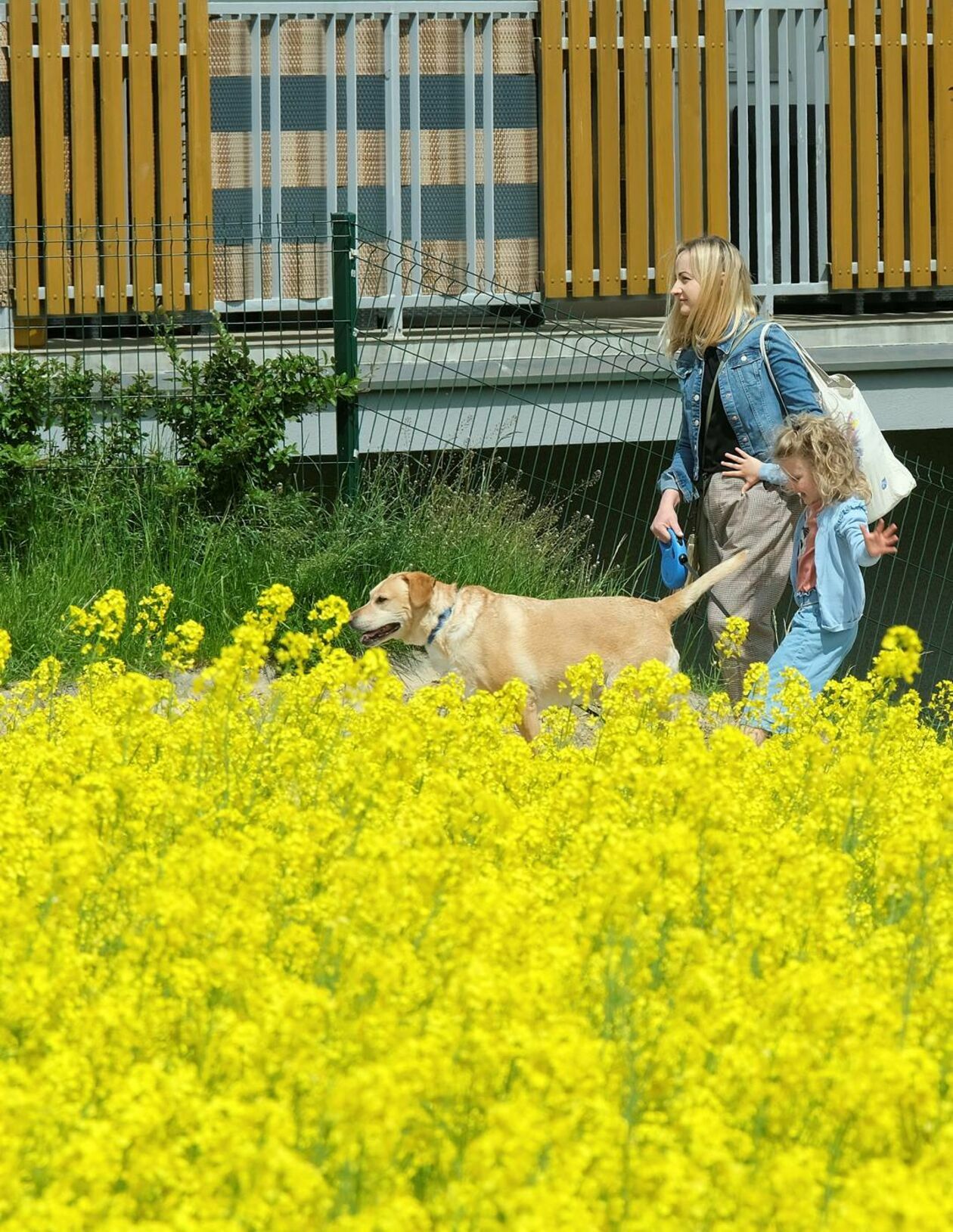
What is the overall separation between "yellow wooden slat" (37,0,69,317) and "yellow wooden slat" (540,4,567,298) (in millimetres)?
2653

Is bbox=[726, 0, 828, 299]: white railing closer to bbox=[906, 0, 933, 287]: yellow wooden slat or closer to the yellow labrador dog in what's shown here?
bbox=[906, 0, 933, 287]: yellow wooden slat

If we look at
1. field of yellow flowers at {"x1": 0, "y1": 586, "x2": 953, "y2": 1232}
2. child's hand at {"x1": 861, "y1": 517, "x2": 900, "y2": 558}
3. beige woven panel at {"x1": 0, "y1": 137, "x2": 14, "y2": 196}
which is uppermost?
beige woven panel at {"x1": 0, "y1": 137, "x2": 14, "y2": 196}

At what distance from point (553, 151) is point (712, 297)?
380 cm

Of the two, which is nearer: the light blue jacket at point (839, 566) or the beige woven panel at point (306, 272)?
the light blue jacket at point (839, 566)

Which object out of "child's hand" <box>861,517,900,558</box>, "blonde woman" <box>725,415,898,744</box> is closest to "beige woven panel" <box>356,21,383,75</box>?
"blonde woman" <box>725,415,898,744</box>

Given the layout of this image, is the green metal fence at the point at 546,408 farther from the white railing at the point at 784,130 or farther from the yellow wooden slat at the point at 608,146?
the white railing at the point at 784,130

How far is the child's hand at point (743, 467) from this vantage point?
6.30m

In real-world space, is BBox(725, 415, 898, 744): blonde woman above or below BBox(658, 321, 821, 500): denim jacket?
below

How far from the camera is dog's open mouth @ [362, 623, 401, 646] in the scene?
22.2ft

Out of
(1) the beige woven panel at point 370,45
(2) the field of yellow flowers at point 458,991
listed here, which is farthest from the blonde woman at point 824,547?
(1) the beige woven panel at point 370,45

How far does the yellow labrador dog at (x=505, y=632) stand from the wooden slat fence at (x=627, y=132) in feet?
11.7

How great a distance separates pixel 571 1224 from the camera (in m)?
2.31

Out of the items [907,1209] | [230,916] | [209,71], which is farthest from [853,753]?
[209,71]

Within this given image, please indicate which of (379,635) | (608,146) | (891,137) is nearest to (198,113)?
(608,146)
